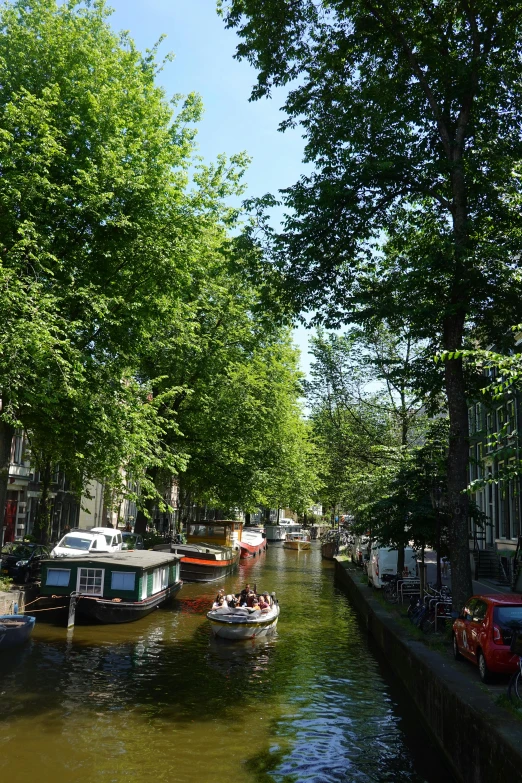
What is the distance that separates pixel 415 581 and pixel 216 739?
14115 mm

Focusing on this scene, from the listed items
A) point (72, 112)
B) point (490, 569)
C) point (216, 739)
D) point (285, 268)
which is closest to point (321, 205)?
point (285, 268)

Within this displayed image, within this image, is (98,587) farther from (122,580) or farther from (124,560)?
(124,560)

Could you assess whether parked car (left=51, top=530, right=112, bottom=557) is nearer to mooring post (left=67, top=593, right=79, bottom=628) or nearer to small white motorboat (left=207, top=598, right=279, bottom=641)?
mooring post (left=67, top=593, right=79, bottom=628)

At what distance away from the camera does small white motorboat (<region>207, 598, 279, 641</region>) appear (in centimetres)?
2045

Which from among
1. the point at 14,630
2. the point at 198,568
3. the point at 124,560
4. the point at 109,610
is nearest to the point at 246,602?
the point at 109,610

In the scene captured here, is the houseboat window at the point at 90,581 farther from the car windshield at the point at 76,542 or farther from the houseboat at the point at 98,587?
the car windshield at the point at 76,542

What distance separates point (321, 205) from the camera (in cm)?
1639

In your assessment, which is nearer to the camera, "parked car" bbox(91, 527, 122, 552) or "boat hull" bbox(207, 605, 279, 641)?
"boat hull" bbox(207, 605, 279, 641)

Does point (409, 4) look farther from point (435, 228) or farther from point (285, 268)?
point (285, 268)

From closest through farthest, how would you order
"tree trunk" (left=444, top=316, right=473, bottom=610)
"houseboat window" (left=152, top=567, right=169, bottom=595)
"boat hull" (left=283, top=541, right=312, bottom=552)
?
"tree trunk" (left=444, top=316, right=473, bottom=610) < "houseboat window" (left=152, top=567, right=169, bottom=595) < "boat hull" (left=283, top=541, right=312, bottom=552)

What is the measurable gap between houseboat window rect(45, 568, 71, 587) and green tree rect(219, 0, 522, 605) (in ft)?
37.8

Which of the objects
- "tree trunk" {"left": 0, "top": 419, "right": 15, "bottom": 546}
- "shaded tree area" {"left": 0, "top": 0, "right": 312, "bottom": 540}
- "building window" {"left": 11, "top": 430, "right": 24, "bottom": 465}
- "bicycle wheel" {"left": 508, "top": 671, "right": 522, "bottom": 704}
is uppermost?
"shaded tree area" {"left": 0, "top": 0, "right": 312, "bottom": 540}

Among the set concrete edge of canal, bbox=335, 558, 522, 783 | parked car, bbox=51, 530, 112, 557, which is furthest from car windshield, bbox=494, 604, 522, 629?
parked car, bbox=51, 530, 112, 557

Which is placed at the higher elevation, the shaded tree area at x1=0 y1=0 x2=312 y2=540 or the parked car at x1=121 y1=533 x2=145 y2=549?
the shaded tree area at x1=0 y1=0 x2=312 y2=540
